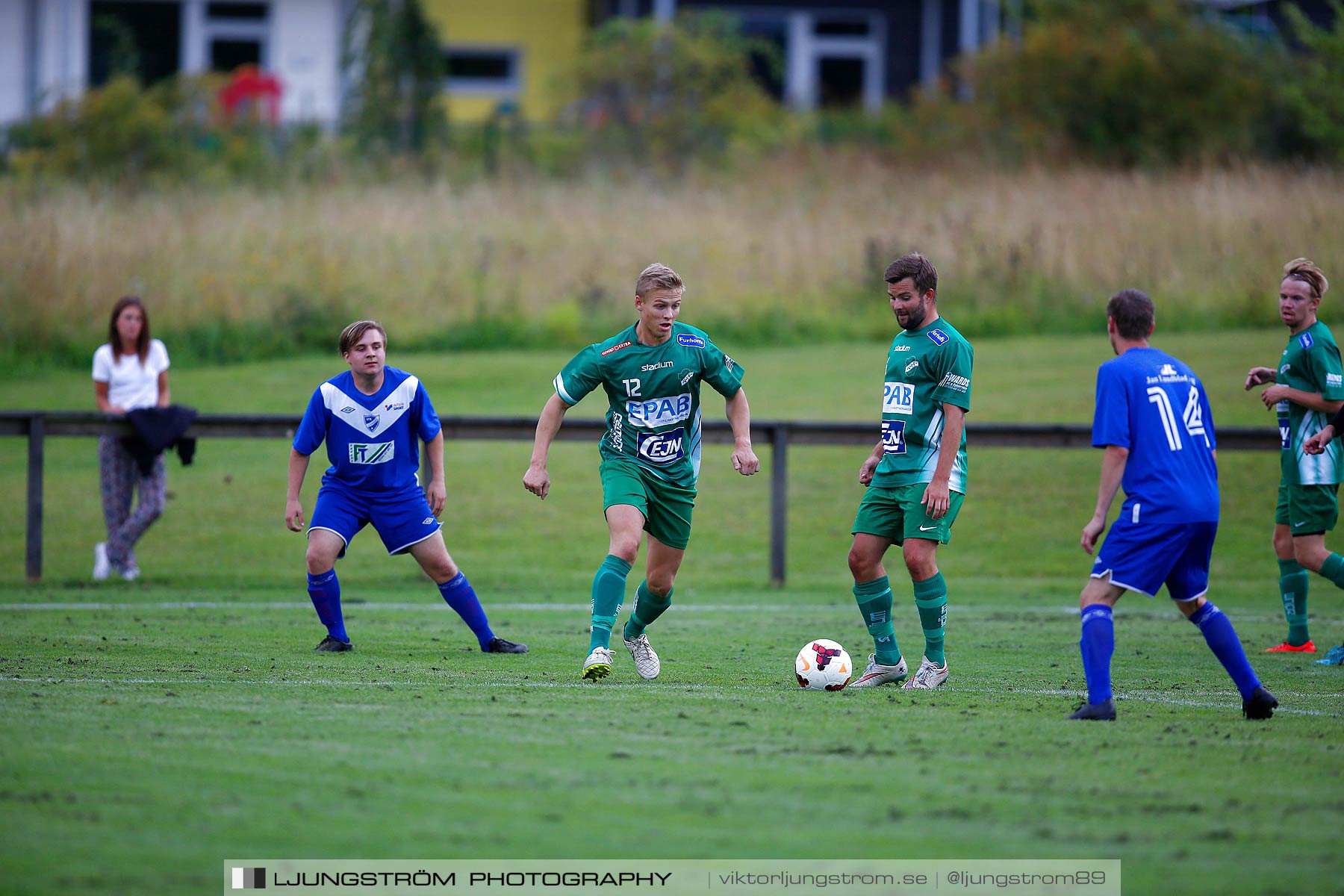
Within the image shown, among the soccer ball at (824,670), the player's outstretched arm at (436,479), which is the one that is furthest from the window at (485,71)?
the soccer ball at (824,670)

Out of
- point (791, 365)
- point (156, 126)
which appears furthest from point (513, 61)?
point (791, 365)

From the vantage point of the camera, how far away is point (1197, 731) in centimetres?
586

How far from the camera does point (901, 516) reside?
23.4ft

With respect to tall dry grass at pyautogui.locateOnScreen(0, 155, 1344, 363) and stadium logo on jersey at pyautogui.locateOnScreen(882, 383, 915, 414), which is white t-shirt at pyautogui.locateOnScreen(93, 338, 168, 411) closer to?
tall dry grass at pyautogui.locateOnScreen(0, 155, 1344, 363)

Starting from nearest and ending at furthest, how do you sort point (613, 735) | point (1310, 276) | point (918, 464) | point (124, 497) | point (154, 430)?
point (613, 735) → point (918, 464) → point (1310, 276) → point (154, 430) → point (124, 497)

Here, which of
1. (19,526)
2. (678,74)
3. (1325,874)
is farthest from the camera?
(678,74)

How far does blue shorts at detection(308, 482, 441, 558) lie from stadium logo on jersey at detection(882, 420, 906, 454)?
2.73 m

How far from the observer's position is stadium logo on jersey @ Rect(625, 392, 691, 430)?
7.32 m

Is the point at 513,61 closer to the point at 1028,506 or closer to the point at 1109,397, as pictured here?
the point at 1028,506

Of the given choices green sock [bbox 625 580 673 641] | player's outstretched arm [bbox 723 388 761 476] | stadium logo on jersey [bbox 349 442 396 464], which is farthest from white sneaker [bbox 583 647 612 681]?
stadium logo on jersey [bbox 349 442 396 464]

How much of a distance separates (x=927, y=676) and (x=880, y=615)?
0.39 metres

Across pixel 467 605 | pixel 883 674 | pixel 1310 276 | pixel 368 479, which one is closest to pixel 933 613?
pixel 883 674

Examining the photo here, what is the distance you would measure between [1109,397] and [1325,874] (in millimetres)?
2521

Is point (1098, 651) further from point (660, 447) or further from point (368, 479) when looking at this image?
point (368, 479)
